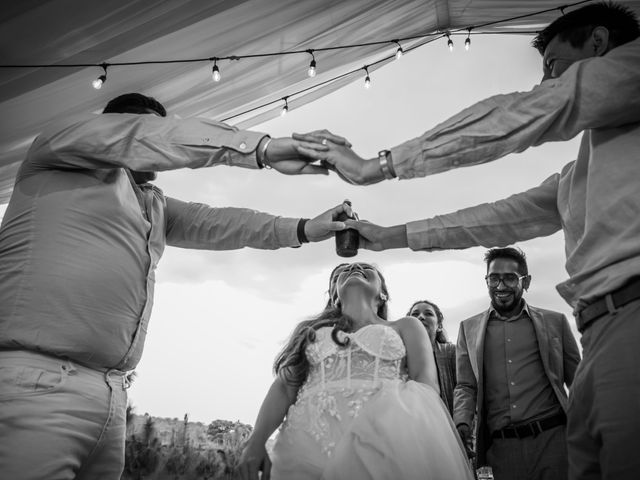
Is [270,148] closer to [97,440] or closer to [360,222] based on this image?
[360,222]

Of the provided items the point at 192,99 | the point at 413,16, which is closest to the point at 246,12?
Result: the point at 192,99

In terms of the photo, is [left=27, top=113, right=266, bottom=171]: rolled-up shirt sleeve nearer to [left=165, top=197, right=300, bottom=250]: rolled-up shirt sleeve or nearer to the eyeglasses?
[left=165, top=197, right=300, bottom=250]: rolled-up shirt sleeve

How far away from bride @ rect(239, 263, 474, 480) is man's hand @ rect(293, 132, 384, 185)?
39.2 inches

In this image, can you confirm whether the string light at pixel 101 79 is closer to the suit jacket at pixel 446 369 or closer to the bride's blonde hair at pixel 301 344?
the bride's blonde hair at pixel 301 344

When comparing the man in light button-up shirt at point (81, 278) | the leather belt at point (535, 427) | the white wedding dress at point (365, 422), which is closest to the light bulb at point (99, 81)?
the man in light button-up shirt at point (81, 278)

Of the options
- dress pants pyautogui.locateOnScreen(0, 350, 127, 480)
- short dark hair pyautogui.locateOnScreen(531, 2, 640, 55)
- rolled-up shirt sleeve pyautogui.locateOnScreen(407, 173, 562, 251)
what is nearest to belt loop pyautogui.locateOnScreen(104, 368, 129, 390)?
dress pants pyautogui.locateOnScreen(0, 350, 127, 480)

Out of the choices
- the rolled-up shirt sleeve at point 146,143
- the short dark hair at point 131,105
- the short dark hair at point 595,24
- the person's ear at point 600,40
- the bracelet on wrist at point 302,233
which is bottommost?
the bracelet on wrist at point 302,233

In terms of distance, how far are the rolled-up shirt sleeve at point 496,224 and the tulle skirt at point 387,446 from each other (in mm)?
716

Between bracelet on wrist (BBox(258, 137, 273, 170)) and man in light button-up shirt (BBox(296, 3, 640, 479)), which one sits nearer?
man in light button-up shirt (BBox(296, 3, 640, 479))

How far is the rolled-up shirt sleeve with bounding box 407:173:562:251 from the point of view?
6.89 feet

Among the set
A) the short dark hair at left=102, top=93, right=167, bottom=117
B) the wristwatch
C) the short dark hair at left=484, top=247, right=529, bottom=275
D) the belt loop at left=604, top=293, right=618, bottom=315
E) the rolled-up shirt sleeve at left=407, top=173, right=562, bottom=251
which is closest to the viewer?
the belt loop at left=604, top=293, right=618, bottom=315

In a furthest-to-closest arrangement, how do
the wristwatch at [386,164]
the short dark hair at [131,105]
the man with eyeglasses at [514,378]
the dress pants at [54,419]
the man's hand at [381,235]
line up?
the man with eyeglasses at [514,378] < the man's hand at [381,235] < the short dark hair at [131,105] < the wristwatch at [386,164] < the dress pants at [54,419]

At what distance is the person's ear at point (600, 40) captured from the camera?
1603 mm

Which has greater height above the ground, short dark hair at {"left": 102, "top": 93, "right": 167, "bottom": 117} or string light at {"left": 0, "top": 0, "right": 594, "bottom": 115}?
string light at {"left": 0, "top": 0, "right": 594, "bottom": 115}
